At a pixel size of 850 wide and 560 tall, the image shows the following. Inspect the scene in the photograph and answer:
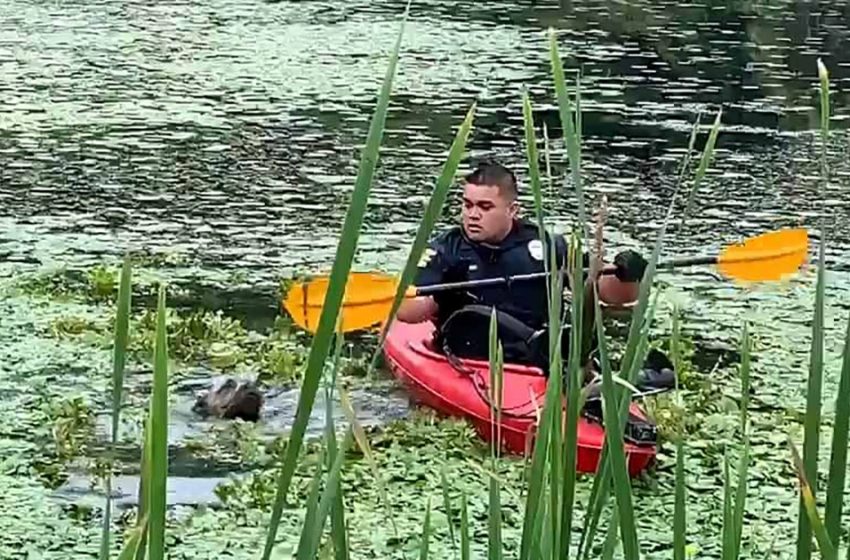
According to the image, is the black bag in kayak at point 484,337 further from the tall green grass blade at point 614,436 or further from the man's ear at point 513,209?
the tall green grass blade at point 614,436

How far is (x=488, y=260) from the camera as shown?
466cm

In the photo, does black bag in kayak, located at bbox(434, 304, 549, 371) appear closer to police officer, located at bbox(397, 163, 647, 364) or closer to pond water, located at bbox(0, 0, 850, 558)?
police officer, located at bbox(397, 163, 647, 364)

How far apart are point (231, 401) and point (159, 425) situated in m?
3.74

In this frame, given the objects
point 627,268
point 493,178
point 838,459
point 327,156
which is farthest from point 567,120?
point 327,156

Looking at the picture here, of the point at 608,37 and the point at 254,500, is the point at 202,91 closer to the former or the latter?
the point at 608,37

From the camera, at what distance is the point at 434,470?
429 centimetres

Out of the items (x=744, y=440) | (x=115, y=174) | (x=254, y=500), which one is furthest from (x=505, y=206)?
(x=115, y=174)

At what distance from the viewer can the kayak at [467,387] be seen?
4.20m

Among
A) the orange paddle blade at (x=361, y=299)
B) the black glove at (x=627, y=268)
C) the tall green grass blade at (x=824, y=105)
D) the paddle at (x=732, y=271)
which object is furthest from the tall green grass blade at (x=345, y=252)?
the black glove at (x=627, y=268)

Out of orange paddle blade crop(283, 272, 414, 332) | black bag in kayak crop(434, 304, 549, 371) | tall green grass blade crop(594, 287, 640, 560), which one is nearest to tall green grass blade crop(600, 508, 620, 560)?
tall green grass blade crop(594, 287, 640, 560)

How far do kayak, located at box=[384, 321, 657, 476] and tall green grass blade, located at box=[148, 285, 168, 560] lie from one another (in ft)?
8.75

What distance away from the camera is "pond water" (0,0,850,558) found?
4.92 meters

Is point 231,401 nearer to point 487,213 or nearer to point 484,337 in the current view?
point 484,337

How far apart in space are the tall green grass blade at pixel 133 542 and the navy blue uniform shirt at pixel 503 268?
3.59 metres
